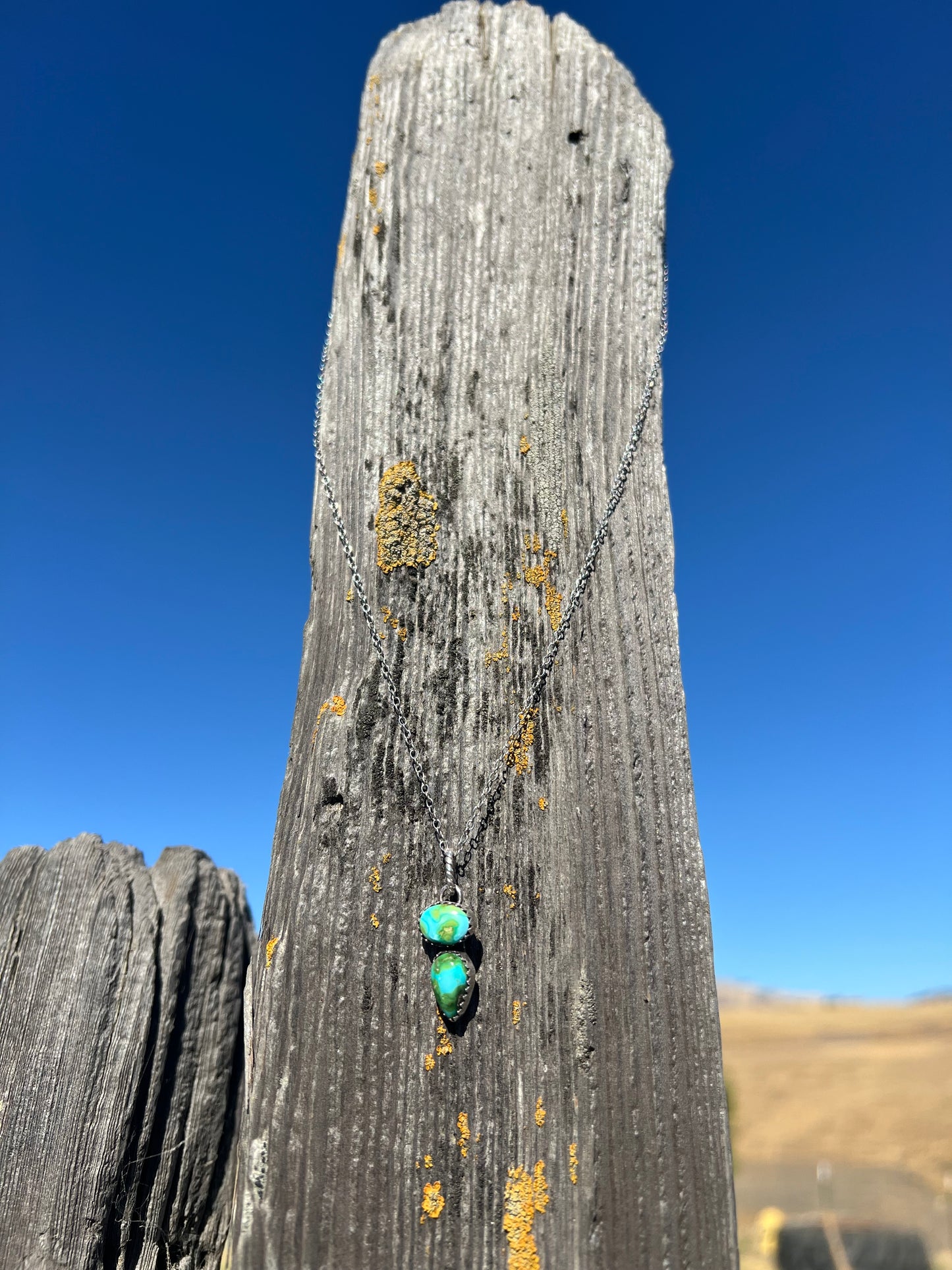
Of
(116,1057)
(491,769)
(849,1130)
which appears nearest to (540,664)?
(491,769)

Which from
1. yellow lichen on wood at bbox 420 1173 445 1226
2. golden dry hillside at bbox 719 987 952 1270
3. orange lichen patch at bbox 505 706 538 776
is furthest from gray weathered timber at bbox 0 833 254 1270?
golden dry hillside at bbox 719 987 952 1270

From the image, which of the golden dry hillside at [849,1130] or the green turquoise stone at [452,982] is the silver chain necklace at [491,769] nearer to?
the green turquoise stone at [452,982]

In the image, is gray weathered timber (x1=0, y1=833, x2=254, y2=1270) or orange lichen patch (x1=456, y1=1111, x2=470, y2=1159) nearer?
orange lichen patch (x1=456, y1=1111, x2=470, y2=1159)

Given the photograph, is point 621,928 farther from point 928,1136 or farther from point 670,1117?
point 928,1136

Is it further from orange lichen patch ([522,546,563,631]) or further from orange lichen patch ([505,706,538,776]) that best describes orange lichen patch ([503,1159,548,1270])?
orange lichen patch ([522,546,563,631])

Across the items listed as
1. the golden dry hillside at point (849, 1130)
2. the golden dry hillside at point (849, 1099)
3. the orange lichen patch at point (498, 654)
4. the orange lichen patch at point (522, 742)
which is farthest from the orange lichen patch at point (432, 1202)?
the golden dry hillside at point (849, 1099)
